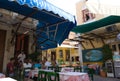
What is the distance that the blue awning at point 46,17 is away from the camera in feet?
19.2

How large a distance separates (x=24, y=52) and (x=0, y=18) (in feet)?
9.23

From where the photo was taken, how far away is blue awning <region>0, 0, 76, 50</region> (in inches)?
230

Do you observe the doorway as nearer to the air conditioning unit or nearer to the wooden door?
the wooden door

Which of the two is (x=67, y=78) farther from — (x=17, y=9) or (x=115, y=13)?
(x=115, y=13)

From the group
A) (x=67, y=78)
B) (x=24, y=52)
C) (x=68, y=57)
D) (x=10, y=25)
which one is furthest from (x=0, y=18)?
(x=68, y=57)

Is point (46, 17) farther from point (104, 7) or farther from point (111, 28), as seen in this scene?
point (111, 28)

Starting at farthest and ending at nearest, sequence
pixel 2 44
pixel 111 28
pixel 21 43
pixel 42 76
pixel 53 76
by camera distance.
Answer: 1. pixel 111 28
2. pixel 21 43
3. pixel 2 44
4. pixel 42 76
5. pixel 53 76

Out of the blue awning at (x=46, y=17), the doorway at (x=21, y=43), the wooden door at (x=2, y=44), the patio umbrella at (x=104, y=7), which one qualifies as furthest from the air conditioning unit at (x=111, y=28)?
the wooden door at (x=2, y=44)

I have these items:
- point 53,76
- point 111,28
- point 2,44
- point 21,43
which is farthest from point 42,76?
point 111,28

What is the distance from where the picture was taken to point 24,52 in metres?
9.88

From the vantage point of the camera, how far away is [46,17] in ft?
25.1

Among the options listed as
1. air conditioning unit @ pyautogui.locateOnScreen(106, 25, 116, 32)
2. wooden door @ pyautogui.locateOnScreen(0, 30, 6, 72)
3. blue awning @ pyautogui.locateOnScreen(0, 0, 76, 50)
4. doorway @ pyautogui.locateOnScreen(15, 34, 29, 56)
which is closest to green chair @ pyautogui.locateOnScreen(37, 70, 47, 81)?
blue awning @ pyautogui.locateOnScreen(0, 0, 76, 50)

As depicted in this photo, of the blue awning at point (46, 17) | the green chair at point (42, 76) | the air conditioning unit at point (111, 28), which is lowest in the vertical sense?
the green chair at point (42, 76)

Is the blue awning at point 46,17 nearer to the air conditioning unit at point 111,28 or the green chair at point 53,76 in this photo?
the green chair at point 53,76
